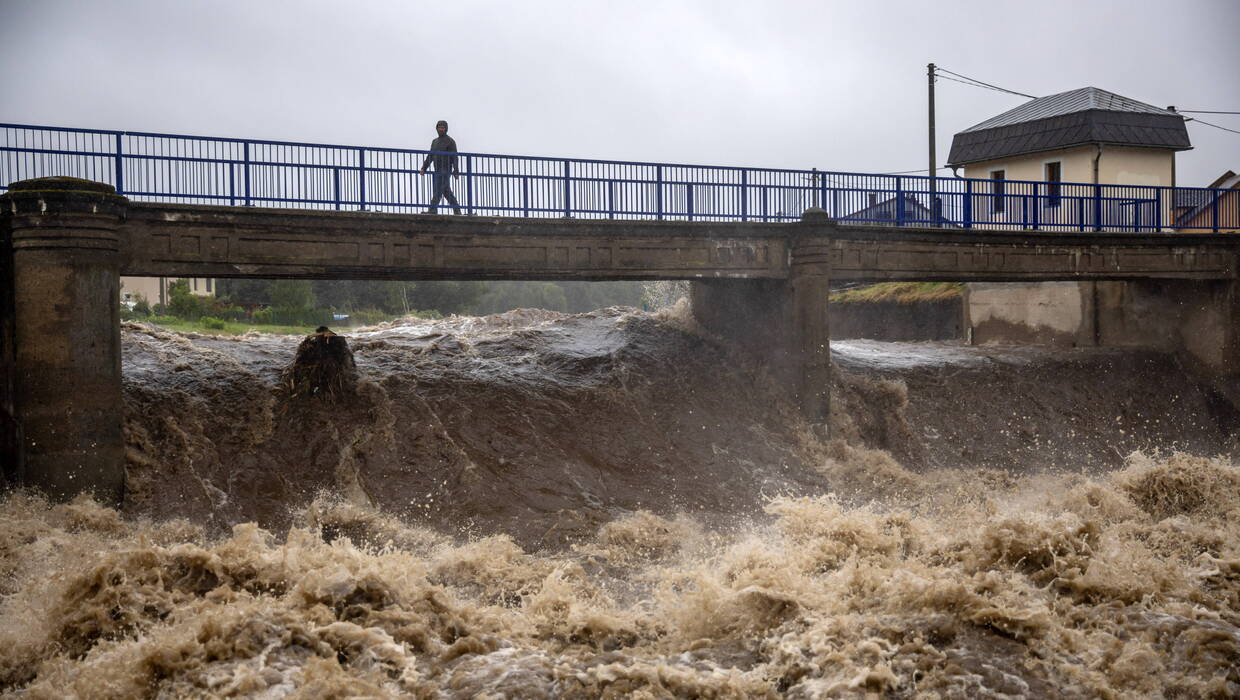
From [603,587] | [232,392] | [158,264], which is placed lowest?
[603,587]

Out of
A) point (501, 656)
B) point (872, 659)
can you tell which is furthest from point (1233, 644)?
point (501, 656)

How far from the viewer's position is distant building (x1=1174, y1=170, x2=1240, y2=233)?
27062 millimetres

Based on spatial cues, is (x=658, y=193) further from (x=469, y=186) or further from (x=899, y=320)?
(x=899, y=320)

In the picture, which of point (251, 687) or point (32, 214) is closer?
point (251, 687)

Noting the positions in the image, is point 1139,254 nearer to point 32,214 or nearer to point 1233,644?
point 1233,644

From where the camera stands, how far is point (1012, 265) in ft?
78.8

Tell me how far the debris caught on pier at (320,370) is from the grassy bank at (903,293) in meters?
21.2

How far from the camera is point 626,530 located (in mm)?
15875

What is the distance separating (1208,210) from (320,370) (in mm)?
24071

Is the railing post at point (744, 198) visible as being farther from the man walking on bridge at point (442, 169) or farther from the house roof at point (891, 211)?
the man walking on bridge at point (442, 169)

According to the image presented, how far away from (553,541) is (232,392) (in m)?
7.03

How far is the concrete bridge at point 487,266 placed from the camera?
1484 cm

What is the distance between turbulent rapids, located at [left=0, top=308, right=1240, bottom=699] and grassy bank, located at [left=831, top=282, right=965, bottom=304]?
8044 millimetres

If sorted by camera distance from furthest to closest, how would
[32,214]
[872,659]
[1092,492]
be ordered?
[1092,492]
[32,214]
[872,659]
